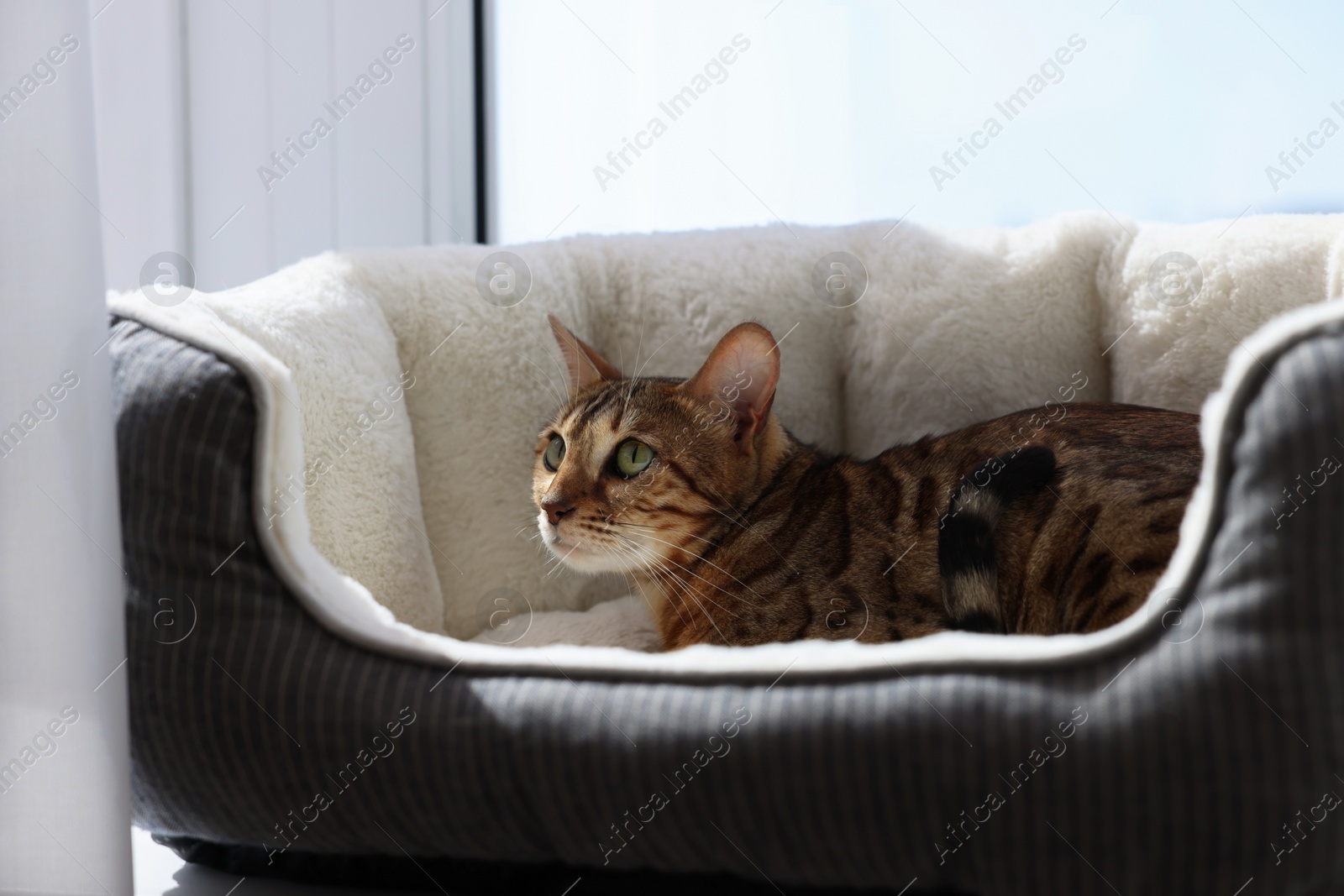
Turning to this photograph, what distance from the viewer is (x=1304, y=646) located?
88 cm

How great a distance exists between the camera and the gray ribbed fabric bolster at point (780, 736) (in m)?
0.88

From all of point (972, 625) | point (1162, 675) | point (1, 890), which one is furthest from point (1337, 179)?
point (1, 890)

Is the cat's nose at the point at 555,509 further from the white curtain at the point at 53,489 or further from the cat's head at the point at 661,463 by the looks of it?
Result: the white curtain at the point at 53,489

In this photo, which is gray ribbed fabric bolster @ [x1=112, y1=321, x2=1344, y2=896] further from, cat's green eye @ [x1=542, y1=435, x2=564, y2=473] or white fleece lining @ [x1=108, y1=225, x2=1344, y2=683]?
A: cat's green eye @ [x1=542, y1=435, x2=564, y2=473]

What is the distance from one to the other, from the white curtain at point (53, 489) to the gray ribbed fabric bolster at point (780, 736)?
0.05m

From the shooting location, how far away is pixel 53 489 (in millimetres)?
1120

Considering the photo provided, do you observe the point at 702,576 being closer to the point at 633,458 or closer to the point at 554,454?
the point at 633,458

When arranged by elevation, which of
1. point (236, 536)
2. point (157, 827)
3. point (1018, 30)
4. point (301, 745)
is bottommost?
point (157, 827)

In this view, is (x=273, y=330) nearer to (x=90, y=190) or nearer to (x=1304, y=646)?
(x=90, y=190)

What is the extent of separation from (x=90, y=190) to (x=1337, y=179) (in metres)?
2.37

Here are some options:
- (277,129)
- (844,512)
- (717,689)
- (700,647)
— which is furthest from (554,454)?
(277,129)

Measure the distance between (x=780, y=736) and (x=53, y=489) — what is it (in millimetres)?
881

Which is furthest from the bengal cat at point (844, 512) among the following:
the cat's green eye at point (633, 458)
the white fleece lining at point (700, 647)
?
the white fleece lining at point (700, 647)

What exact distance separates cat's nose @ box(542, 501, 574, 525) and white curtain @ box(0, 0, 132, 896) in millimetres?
599
